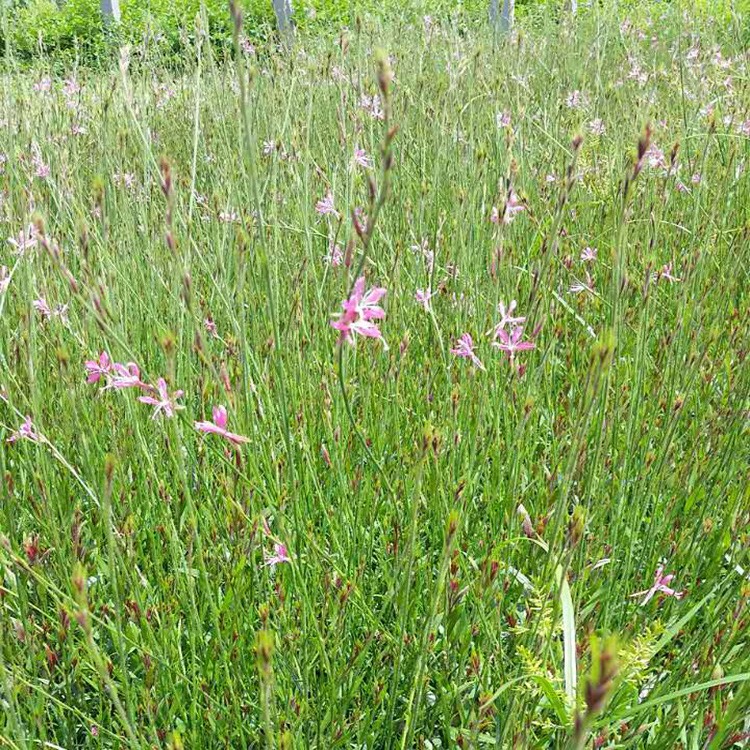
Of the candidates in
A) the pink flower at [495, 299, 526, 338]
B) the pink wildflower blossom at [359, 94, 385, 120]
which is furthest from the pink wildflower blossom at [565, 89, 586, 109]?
the pink flower at [495, 299, 526, 338]

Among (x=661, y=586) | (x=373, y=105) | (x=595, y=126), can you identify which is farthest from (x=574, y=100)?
(x=661, y=586)

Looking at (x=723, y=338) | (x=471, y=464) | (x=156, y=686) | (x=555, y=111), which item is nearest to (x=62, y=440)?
(x=156, y=686)

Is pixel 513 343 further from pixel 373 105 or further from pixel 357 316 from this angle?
pixel 373 105

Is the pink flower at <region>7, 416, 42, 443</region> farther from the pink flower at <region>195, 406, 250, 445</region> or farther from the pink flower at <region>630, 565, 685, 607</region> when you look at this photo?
the pink flower at <region>630, 565, 685, 607</region>

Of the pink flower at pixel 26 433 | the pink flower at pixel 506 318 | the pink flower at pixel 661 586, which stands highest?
the pink flower at pixel 506 318

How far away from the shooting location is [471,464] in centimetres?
A: 133

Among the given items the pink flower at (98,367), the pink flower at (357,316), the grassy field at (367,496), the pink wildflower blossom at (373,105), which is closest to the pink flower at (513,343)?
the grassy field at (367,496)

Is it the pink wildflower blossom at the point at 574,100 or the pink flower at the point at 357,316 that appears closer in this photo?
the pink flower at the point at 357,316

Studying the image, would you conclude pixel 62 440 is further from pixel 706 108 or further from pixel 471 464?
pixel 706 108

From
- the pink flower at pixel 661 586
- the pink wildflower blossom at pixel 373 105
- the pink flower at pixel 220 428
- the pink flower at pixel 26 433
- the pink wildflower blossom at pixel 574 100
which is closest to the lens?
the pink flower at pixel 220 428

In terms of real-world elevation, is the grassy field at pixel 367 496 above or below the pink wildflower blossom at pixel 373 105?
below

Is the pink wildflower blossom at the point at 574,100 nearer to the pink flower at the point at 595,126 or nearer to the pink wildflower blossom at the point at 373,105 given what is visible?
the pink flower at the point at 595,126

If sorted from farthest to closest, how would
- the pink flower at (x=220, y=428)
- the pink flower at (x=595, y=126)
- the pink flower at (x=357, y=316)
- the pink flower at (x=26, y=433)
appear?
the pink flower at (x=595, y=126)
the pink flower at (x=26, y=433)
the pink flower at (x=220, y=428)
the pink flower at (x=357, y=316)

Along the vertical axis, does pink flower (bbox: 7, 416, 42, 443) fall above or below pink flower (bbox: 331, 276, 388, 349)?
below
